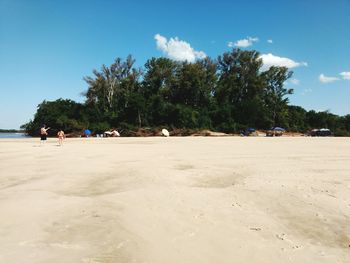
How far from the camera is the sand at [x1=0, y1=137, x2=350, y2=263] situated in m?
3.57

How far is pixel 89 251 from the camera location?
11.7ft

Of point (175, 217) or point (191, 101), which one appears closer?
point (175, 217)

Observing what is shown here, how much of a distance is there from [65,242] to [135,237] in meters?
0.83

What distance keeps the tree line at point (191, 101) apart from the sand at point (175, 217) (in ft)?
125

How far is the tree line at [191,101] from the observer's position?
48.6m

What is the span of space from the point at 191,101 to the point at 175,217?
52501 millimetres

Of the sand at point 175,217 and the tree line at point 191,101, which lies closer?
the sand at point 175,217

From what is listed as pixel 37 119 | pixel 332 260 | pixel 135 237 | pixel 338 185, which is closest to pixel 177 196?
pixel 135 237

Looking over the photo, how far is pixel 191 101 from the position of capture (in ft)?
186

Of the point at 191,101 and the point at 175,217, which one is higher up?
the point at 191,101

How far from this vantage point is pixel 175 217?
471 centimetres

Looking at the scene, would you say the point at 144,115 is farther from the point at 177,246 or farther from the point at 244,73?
the point at 177,246

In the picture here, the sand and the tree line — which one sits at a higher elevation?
the tree line

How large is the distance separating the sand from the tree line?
125ft
